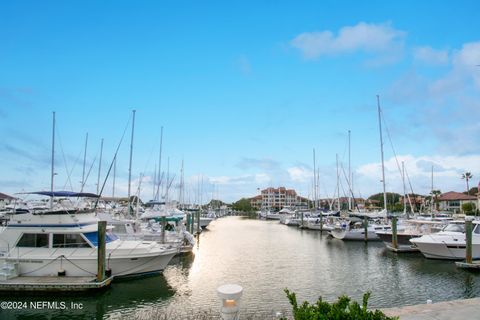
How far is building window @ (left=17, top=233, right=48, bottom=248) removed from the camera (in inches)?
730

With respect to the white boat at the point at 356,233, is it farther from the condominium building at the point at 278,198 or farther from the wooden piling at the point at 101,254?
the condominium building at the point at 278,198

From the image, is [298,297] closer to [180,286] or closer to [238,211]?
[180,286]

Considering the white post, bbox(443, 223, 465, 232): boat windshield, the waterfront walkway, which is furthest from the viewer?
bbox(443, 223, 465, 232): boat windshield

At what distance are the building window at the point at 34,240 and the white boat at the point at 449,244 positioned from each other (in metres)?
27.2

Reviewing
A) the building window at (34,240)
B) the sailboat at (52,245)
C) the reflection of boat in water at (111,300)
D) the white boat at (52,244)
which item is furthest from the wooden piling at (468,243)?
the building window at (34,240)

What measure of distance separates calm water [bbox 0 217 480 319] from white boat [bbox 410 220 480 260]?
0.96 m

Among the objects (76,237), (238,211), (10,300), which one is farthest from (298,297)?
(238,211)

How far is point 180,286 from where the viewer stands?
1998 cm

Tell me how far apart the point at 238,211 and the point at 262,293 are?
519 ft

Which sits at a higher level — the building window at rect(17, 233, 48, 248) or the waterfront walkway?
the building window at rect(17, 233, 48, 248)

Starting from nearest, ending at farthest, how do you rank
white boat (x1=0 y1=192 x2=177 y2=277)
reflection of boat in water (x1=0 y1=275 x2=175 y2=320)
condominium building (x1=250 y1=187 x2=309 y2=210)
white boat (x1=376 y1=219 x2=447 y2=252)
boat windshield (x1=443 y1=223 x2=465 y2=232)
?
1. reflection of boat in water (x1=0 y1=275 x2=175 y2=320)
2. white boat (x1=0 y1=192 x2=177 y2=277)
3. boat windshield (x1=443 y1=223 x2=465 y2=232)
4. white boat (x1=376 y1=219 x2=447 y2=252)
5. condominium building (x1=250 y1=187 x2=309 y2=210)

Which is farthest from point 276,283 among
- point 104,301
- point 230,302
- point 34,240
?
point 230,302

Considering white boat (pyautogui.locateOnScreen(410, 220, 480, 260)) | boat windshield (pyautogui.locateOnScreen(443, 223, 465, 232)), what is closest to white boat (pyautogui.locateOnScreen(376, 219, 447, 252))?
boat windshield (pyautogui.locateOnScreen(443, 223, 465, 232))

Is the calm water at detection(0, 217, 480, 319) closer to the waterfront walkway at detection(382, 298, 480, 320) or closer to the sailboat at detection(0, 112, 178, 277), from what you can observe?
the sailboat at detection(0, 112, 178, 277)
